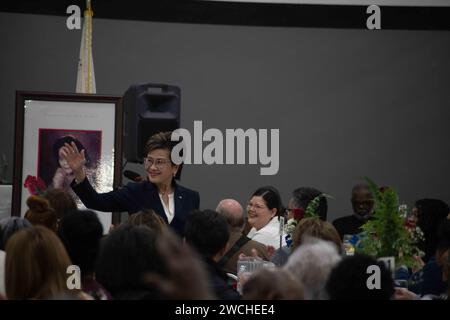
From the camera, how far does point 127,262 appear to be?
90.2 inches

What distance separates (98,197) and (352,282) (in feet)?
6.94

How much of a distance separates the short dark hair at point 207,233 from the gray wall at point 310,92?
4.72 m

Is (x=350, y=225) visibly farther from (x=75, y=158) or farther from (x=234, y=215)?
(x=75, y=158)

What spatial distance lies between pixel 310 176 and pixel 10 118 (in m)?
3.25

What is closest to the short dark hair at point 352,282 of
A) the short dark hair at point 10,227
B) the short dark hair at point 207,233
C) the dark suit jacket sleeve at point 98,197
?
the short dark hair at point 207,233

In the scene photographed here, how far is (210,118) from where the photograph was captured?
7.73 m

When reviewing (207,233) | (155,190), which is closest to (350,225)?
(155,190)

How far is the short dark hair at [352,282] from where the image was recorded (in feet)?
7.03

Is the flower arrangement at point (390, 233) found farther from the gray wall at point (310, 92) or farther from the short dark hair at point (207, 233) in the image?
the gray wall at point (310, 92)

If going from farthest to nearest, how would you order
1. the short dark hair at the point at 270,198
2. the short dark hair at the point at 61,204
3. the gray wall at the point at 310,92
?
1. the gray wall at the point at 310,92
2. the short dark hair at the point at 270,198
3. the short dark hair at the point at 61,204

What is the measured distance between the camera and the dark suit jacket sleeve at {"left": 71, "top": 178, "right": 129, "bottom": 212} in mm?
3939

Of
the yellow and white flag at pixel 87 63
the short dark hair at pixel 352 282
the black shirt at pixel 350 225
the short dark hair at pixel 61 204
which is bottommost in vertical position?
the short dark hair at pixel 352 282
